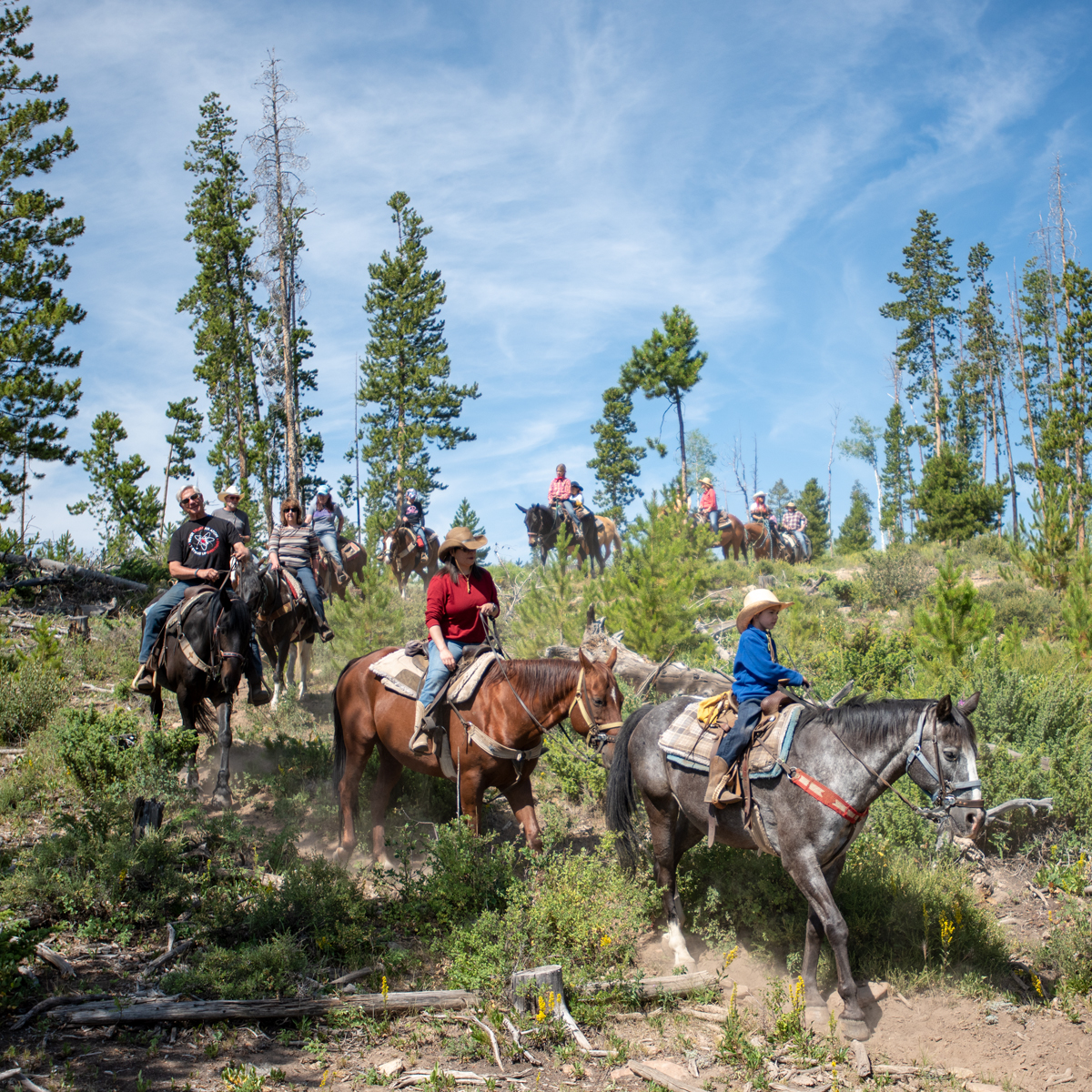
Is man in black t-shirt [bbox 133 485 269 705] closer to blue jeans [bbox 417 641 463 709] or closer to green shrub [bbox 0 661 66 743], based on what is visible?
green shrub [bbox 0 661 66 743]

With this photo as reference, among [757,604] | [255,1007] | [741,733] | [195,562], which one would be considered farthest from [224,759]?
[757,604]

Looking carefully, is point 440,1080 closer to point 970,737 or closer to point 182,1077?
point 182,1077

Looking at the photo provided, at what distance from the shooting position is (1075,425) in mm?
24375

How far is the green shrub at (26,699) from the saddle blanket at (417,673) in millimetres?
5470

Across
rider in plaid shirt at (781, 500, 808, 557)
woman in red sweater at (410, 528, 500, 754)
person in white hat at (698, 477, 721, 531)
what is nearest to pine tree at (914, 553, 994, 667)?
woman in red sweater at (410, 528, 500, 754)

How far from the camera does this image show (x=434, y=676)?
7195mm

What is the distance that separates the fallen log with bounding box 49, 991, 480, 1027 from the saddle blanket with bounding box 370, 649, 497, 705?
2378 millimetres

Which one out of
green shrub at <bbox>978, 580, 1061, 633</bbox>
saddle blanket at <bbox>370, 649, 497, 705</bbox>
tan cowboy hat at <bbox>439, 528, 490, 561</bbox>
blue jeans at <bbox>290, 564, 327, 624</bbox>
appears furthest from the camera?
green shrub at <bbox>978, 580, 1061, 633</bbox>

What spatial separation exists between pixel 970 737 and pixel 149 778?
6.46 meters

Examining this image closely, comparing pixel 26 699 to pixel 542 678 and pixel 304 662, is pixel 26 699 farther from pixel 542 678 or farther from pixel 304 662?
pixel 542 678

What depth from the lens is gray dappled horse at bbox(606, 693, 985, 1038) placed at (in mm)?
5172

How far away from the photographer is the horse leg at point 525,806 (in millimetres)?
6867

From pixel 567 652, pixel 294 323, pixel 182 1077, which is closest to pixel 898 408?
pixel 294 323

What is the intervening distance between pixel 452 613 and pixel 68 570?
44.4ft
